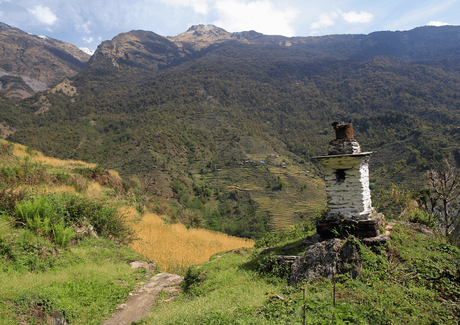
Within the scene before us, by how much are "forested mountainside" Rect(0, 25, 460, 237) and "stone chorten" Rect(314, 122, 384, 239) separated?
1789cm

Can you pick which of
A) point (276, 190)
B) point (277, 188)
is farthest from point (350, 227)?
point (277, 188)

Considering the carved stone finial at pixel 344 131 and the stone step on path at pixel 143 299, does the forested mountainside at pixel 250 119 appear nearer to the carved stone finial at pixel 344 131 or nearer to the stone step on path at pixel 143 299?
the stone step on path at pixel 143 299

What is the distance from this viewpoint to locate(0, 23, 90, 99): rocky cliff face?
113562 mm

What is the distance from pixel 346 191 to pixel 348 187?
0.32 ft

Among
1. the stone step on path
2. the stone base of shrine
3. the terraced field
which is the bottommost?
the terraced field

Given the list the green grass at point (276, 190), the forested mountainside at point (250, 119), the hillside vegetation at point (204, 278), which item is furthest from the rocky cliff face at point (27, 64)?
the hillside vegetation at point (204, 278)

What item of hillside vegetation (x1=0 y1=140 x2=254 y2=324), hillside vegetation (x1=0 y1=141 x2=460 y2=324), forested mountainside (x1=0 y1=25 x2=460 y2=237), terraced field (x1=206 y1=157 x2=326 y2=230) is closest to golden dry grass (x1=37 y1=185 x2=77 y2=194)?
hillside vegetation (x1=0 y1=140 x2=254 y2=324)

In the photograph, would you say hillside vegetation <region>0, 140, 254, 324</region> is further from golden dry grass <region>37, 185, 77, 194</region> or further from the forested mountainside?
the forested mountainside

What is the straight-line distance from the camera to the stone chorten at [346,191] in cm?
514

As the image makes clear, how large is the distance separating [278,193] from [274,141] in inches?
1193

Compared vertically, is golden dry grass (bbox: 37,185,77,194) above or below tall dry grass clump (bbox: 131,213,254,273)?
above

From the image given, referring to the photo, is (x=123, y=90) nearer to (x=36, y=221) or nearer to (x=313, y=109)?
(x=313, y=109)

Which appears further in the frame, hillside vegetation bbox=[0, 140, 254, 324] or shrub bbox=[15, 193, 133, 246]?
shrub bbox=[15, 193, 133, 246]

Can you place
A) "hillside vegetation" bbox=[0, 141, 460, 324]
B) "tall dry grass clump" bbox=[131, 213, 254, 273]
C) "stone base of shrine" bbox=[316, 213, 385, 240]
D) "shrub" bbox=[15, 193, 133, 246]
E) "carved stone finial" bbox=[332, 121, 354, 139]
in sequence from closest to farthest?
"hillside vegetation" bbox=[0, 141, 460, 324]
"stone base of shrine" bbox=[316, 213, 385, 240]
"carved stone finial" bbox=[332, 121, 354, 139]
"shrub" bbox=[15, 193, 133, 246]
"tall dry grass clump" bbox=[131, 213, 254, 273]
